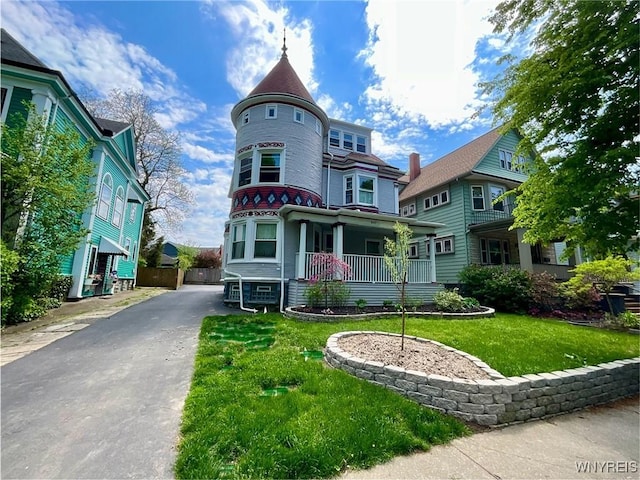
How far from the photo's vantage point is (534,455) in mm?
2752

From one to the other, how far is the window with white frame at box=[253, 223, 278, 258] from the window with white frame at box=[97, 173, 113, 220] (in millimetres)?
8073

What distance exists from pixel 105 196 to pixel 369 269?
13.6 meters

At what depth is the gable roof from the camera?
16852 mm

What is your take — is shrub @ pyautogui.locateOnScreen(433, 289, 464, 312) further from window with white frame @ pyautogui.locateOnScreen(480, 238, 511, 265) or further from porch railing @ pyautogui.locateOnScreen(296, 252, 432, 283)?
window with white frame @ pyautogui.locateOnScreen(480, 238, 511, 265)

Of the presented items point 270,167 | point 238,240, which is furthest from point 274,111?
point 238,240

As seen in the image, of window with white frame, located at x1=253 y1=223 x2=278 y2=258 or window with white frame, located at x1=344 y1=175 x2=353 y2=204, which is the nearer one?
window with white frame, located at x1=253 y1=223 x2=278 y2=258

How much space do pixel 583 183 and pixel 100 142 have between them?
56.1ft

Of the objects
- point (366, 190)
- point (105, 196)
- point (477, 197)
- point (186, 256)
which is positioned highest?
point (477, 197)

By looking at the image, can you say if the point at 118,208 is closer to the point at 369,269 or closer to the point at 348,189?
the point at 348,189

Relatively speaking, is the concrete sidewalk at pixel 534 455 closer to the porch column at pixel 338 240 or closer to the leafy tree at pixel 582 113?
the leafy tree at pixel 582 113

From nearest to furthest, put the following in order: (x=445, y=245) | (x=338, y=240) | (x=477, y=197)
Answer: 1. (x=338, y=240)
2. (x=477, y=197)
3. (x=445, y=245)

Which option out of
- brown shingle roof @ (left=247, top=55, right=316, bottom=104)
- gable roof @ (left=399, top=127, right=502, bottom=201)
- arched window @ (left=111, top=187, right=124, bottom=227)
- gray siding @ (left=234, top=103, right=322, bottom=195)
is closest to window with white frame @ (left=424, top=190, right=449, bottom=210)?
gable roof @ (left=399, top=127, right=502, bottom=201)

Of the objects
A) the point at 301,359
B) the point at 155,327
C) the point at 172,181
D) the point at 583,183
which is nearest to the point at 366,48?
the point at 583,183

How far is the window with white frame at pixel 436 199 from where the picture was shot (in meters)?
17.6
